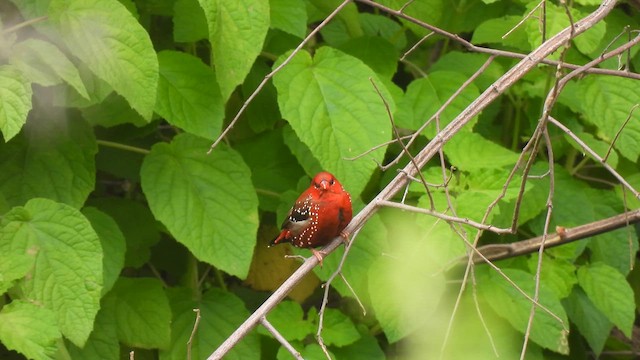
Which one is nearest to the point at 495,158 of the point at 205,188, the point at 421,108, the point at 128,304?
the point at 421,108

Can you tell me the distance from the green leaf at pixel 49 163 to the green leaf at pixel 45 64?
1.05ft

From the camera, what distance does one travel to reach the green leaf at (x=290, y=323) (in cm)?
267

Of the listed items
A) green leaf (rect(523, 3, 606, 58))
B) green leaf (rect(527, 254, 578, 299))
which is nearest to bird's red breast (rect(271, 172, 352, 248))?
green leaf (rect(523, 3, 606, 58))

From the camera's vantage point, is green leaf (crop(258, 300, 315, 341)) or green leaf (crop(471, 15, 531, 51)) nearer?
green leaf (crop(258, 300, 315, 341))

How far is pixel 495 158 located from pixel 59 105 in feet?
3.78

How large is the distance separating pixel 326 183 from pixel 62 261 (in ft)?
1.99

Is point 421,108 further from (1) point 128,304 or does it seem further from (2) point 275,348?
(1) point 128,304

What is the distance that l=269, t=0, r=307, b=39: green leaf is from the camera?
262 cm

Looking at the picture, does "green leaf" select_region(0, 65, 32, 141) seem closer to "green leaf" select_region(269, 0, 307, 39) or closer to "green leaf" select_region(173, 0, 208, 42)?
"green leaf" select_region(173, 0, 208, 42)

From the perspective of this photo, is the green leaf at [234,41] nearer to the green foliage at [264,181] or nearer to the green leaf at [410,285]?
the green foliage at [264,181]

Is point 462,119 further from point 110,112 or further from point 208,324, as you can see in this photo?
point 208,324

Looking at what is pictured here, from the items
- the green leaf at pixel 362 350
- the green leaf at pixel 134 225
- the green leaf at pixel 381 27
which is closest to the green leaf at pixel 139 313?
the green leaf at pixel 134 225

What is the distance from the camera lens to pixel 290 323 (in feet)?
8.93

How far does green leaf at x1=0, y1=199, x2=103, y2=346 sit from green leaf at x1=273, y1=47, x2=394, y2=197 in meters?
0.57
